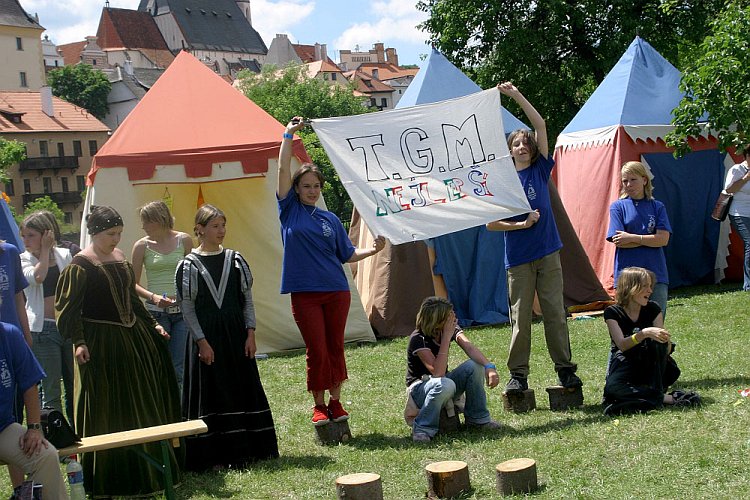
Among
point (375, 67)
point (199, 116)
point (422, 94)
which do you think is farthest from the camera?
point (375, 67)

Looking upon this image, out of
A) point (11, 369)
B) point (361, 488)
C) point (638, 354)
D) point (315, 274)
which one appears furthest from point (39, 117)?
point (361, 488)

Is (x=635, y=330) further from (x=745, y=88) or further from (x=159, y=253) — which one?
(x=745, y=88)

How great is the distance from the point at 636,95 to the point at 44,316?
835 cm

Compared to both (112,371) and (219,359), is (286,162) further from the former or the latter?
(112,371)

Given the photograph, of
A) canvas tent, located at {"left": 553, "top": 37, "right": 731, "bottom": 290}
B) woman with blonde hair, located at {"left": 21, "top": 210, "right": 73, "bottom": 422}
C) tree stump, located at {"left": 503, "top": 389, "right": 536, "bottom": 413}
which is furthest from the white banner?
canvas tent, located at {"left": 553, "top": 37, "right": 731, "bottom": 290}

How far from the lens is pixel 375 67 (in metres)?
108

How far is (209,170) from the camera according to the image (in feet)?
30.8

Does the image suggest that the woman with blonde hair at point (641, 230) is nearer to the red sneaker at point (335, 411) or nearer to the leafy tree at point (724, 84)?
the red sneaker at point (335, 411)

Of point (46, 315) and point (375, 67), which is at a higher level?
point (375, 67)

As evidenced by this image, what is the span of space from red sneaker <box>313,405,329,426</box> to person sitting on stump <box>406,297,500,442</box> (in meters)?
0.53

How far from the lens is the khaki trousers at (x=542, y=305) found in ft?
20.0

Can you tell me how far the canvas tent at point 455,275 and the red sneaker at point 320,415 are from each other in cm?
441

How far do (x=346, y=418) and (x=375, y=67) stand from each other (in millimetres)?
104430

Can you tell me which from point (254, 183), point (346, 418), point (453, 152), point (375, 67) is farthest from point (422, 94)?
point (375, 67)
